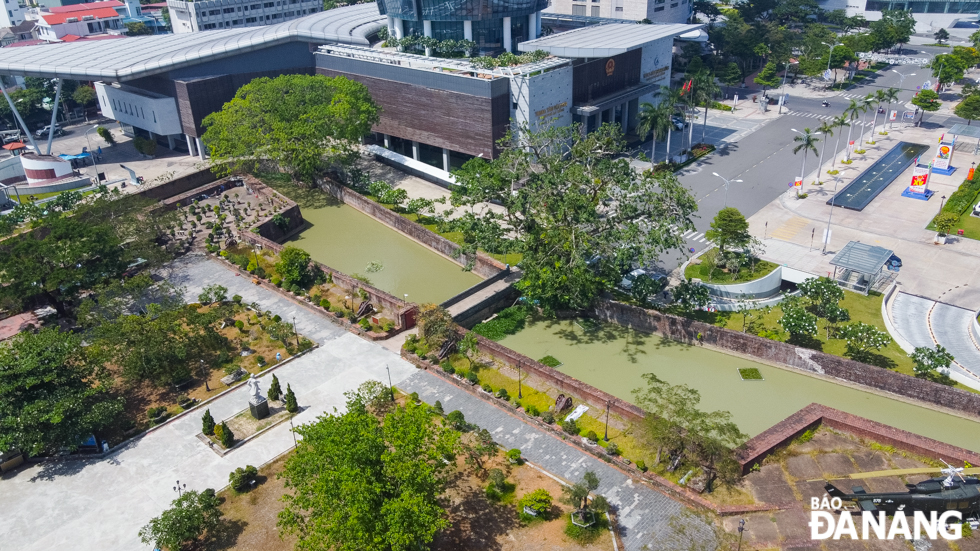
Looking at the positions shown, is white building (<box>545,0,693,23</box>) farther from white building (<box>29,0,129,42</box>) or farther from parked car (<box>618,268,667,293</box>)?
white building (<box>29,0,129,42</box>)

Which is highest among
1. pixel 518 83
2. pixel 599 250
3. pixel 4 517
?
pixel 518 83

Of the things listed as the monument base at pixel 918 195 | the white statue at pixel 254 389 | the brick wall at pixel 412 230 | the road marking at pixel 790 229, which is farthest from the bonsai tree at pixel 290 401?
the monument base at pixel 918 195

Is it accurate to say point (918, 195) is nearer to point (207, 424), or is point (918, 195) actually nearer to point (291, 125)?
point (291, 125)

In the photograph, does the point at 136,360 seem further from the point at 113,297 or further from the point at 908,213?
the point at 908,213

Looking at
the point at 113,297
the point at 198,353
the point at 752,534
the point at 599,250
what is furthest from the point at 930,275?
the point at 113,297

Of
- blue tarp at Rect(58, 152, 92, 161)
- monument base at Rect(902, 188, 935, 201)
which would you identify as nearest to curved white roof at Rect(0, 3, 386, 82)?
blue tarp at Rect(58, 152, 92, 161)

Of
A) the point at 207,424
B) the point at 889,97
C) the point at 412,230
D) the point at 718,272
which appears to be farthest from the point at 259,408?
the point at 889,97

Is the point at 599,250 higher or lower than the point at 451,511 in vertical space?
higher

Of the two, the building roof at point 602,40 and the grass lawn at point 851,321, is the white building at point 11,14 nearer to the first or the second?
the building roof at point 602,40
